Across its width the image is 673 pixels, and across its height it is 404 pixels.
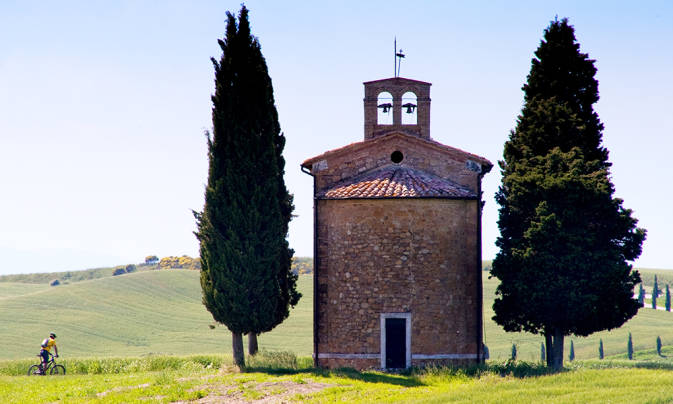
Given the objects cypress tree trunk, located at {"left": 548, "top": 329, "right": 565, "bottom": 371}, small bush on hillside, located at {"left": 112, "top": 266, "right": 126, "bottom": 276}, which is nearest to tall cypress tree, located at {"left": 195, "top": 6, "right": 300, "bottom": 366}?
cypress tree trunk, located at {"left": 548, "top": 329, "right": 565, "bottom": 371}

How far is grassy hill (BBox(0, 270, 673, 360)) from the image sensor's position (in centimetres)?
6066

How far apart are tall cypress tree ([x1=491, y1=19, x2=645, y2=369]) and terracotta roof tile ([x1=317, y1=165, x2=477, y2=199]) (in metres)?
2.65

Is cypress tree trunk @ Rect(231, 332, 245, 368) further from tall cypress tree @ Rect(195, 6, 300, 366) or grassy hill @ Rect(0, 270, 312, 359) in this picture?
grassy hill @ Rect(0, 270, 312, 359)

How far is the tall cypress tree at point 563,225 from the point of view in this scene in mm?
25000

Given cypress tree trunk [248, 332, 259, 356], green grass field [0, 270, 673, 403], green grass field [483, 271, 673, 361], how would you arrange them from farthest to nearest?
green grass field [483, 271, 673, 361], cypress tree trunk [248, 332, 259, 356], green grass field [0, 270, 673, 403]

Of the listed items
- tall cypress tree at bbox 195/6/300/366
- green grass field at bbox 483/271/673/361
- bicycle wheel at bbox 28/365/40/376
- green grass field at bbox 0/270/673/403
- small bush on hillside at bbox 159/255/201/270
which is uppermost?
tall cypress tree at bbox 195/6/300/366

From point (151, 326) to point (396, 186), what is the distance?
52.4 metres

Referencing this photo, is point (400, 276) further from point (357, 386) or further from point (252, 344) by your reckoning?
point (252, 344)

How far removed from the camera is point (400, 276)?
2455 centimetres

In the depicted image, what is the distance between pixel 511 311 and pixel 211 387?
11579 millimetres

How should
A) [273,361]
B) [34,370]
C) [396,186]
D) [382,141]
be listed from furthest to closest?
[34,370] → [382,141] → [273,361] → [396,186]

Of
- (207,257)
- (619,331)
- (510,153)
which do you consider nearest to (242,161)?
(207,257)

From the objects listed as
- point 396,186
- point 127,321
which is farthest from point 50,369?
point 127,321

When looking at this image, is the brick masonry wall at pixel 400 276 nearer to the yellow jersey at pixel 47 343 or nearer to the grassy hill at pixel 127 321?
the yellow jersey at pixel 47 343
